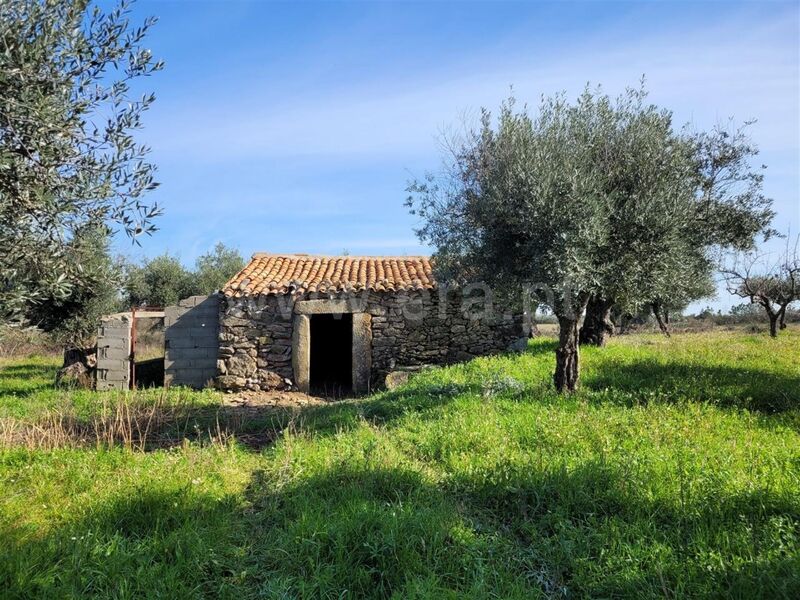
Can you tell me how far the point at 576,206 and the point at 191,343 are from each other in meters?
10.9

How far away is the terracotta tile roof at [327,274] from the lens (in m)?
Result: 14.4

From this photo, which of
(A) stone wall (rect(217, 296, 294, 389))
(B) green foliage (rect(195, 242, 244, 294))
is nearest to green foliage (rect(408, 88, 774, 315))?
(A) stone wall (rect(217, 296, 294, 389))

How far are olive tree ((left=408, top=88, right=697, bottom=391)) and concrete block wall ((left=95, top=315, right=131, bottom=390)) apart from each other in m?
10.1

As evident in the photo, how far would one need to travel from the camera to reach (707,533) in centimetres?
394

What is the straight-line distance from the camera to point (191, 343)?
14.2 m

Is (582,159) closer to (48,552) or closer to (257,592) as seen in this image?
(257,592)

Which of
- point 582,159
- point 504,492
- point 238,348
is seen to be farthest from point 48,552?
point 238,348

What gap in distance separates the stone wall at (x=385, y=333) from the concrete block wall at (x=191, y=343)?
1.34 feet

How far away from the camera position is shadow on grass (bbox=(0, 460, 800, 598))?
3.56 meters

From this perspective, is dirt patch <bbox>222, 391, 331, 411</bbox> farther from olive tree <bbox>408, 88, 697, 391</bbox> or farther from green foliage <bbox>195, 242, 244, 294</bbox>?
green foliage <bbox>195, 242, 244, 294</bbox>

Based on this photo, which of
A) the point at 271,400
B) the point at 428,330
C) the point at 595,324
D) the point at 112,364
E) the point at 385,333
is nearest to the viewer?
the point at 271,400

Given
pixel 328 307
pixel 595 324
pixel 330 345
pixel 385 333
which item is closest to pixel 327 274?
pixel 328 307

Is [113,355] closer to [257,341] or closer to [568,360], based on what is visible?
[257,341]

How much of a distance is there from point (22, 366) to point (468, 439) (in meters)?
18.3
